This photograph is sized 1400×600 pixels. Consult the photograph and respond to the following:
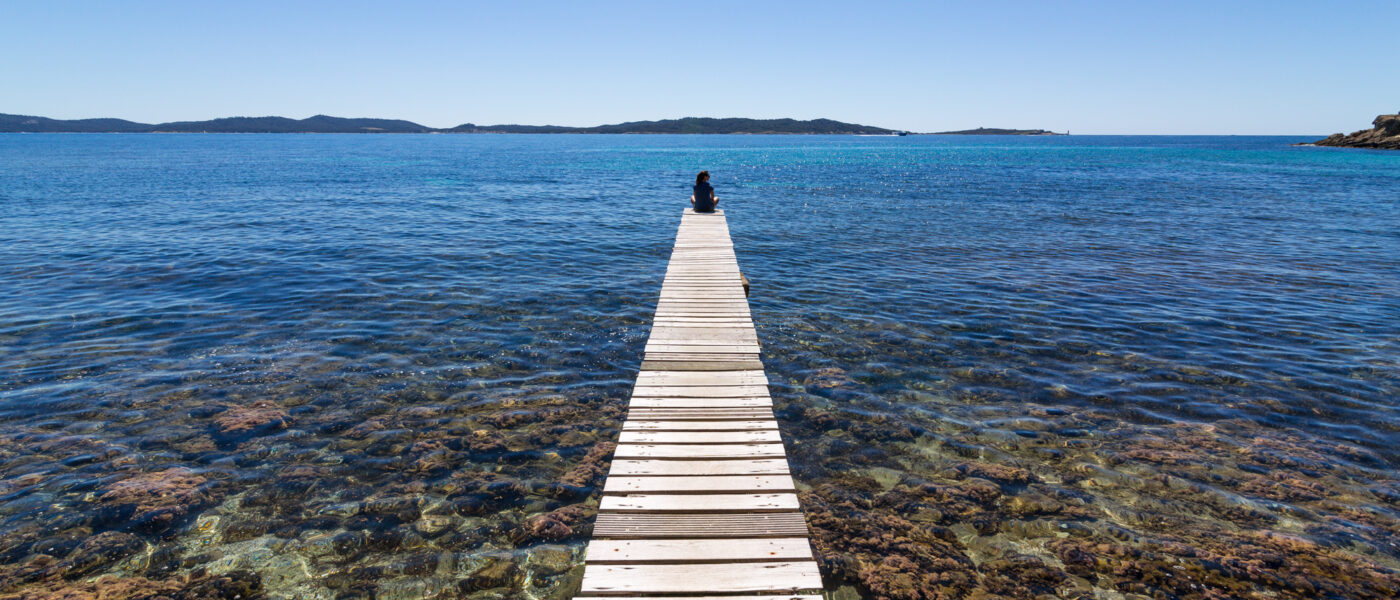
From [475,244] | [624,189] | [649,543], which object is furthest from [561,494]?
[624,189]

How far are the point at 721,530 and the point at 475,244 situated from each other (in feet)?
68.9

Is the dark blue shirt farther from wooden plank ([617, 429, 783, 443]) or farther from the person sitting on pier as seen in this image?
wooden plank ([617, 429, 783, 443])

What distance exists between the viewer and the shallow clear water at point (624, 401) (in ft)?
22.3

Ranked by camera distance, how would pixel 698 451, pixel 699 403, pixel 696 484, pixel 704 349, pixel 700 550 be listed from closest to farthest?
pixel 700 550 → pixel 696 484 → pixel 698 451 → pixel 699 403 → pixel 704 349

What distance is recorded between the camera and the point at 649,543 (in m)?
5.64

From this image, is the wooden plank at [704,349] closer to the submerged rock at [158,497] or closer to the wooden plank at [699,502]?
the wooden plank at [699,502]

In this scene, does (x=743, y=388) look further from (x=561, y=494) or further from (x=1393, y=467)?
(x=1393, y=467)

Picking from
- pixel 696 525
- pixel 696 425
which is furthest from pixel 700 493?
pixel 696 425

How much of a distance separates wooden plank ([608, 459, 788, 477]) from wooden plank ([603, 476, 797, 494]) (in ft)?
0.27

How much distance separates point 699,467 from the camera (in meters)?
6.89

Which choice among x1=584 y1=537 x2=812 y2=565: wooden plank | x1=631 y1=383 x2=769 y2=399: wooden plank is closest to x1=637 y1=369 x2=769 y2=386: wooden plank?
x1=631 y1=383 x2=769 y2=399: wooden plank

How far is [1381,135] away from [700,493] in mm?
156648

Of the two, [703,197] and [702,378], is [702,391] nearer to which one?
[702,378]

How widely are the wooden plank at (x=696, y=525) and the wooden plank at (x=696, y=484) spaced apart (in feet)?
1.30
